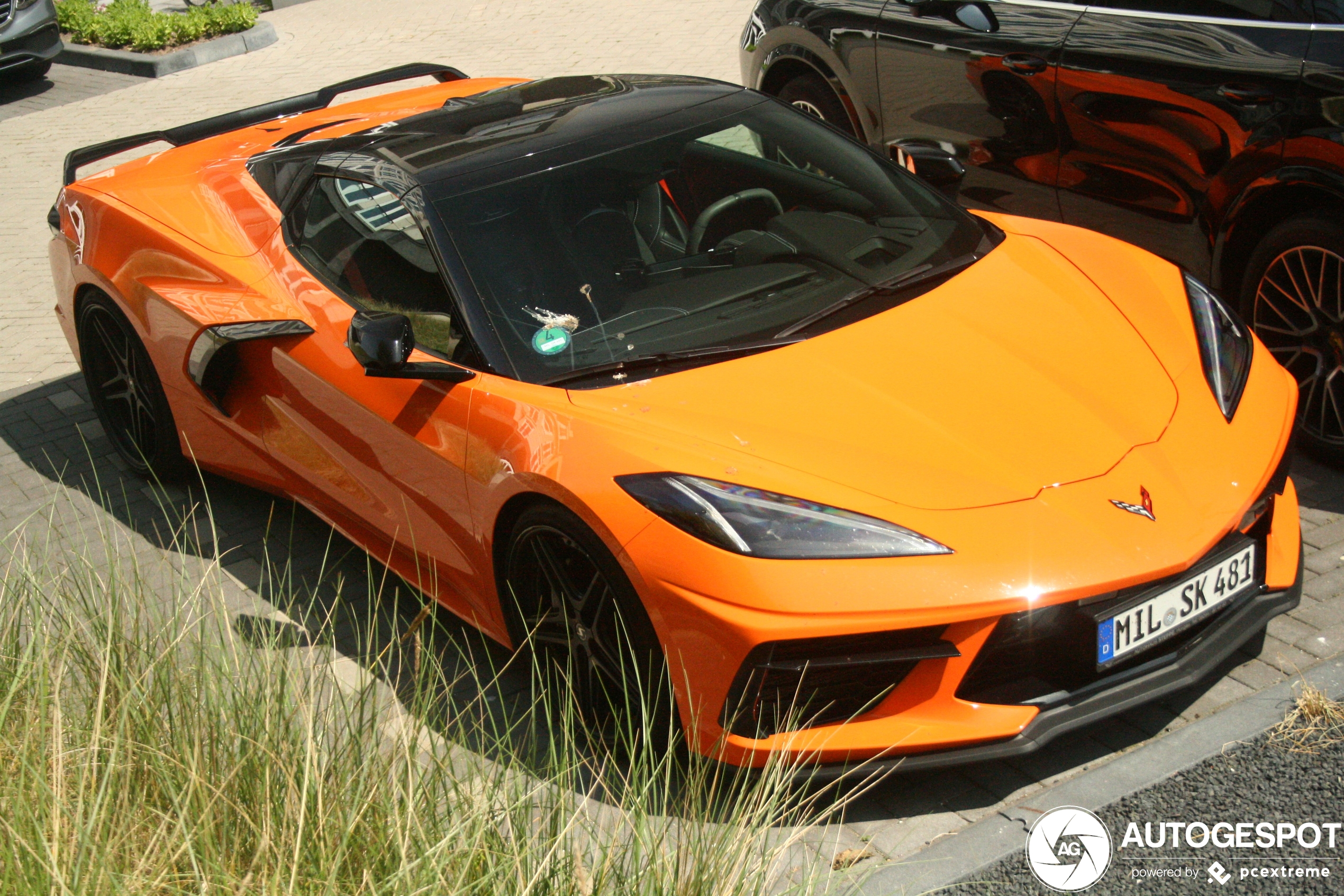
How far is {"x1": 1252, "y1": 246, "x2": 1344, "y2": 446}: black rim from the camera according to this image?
14.4ft

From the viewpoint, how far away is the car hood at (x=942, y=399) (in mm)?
3223

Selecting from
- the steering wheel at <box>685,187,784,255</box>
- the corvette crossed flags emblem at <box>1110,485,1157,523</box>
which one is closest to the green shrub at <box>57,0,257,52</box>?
the steering wheel at <box>685,187,784,255</box>

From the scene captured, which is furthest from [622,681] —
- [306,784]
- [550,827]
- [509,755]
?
[306,784]

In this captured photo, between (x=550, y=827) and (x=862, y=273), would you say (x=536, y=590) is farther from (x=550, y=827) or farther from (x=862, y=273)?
(x=862, y=273)

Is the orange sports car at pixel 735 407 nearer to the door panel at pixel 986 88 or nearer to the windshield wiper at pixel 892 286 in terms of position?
the windshield wiper at pixel 892 286

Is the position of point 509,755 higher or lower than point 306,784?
lower

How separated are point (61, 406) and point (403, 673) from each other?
3.48m

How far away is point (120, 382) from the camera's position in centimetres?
556

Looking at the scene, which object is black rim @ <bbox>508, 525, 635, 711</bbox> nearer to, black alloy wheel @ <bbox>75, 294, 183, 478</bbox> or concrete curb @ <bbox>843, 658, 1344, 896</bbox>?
concrete curb @ <bbox>843, 658, 1344, 896</bbox>

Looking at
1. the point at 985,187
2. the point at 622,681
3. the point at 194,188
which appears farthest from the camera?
the point at 985,187

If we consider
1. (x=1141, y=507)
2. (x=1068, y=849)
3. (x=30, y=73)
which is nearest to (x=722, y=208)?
(x=1141, y=507)

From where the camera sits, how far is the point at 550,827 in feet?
8.55

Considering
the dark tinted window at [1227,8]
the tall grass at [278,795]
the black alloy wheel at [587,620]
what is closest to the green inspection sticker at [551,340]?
the black alloy wheel at [587,620]

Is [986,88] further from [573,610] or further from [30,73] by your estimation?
[30,73]
